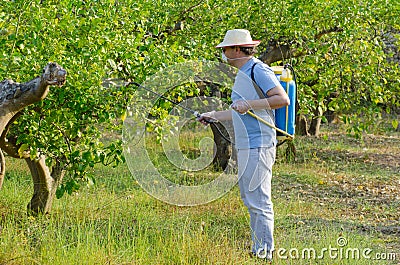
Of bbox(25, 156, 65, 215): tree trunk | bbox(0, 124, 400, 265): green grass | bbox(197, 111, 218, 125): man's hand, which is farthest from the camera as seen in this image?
bbox(25, 156, 65, 215): tree trunk

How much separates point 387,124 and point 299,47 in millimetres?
8969

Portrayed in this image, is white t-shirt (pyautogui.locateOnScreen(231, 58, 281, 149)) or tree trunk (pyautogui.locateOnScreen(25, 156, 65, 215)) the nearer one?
white t-shirt (pyautogui.locateOnScreen(231, 58, 281, 149))

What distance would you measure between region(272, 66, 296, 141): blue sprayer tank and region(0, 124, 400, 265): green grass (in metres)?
0.89

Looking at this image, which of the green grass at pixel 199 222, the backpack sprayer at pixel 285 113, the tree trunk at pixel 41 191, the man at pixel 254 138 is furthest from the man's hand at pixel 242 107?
the tree trunk at pixel 41 191

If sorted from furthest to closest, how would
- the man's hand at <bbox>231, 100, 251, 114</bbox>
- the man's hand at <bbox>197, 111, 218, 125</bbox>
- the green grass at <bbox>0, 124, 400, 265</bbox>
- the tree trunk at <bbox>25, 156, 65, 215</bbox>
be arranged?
the tree trunk at <bbox>25, 156, 65, 215</bbox> → the man's hand at <bbox>197, 111, 218, 125</bbox> → the green grass at <bbox>0, 124, 400, 265</bbox> → the man's hand at <bbox>231, 100, 251, 114</bbox>

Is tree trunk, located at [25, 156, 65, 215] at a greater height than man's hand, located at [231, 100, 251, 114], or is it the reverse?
man's hand, located at [231, 100, 251, 114]

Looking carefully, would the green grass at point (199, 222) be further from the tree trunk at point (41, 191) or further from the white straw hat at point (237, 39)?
the white straw hat at point (237, 39)

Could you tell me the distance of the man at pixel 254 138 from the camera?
4.67 meters

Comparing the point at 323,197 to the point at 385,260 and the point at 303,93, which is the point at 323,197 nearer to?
the point at 303,93

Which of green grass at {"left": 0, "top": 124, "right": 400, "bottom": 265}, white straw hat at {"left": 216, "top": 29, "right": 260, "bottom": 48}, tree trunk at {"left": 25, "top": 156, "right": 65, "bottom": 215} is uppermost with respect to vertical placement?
white straw hat at {"left": 216, "top": 29, "right": 260, "bottom": 48}

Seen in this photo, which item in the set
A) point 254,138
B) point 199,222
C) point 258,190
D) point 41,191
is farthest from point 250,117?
point 41,191

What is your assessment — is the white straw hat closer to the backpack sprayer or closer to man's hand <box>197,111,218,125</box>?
the backpack sprayer

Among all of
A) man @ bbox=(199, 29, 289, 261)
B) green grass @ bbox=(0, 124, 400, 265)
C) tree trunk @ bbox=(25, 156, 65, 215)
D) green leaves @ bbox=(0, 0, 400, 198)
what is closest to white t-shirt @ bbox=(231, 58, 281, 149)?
man @ bbox=(199, 29, 289, 261)

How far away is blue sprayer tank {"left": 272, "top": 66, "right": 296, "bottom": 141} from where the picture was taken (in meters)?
4.84
